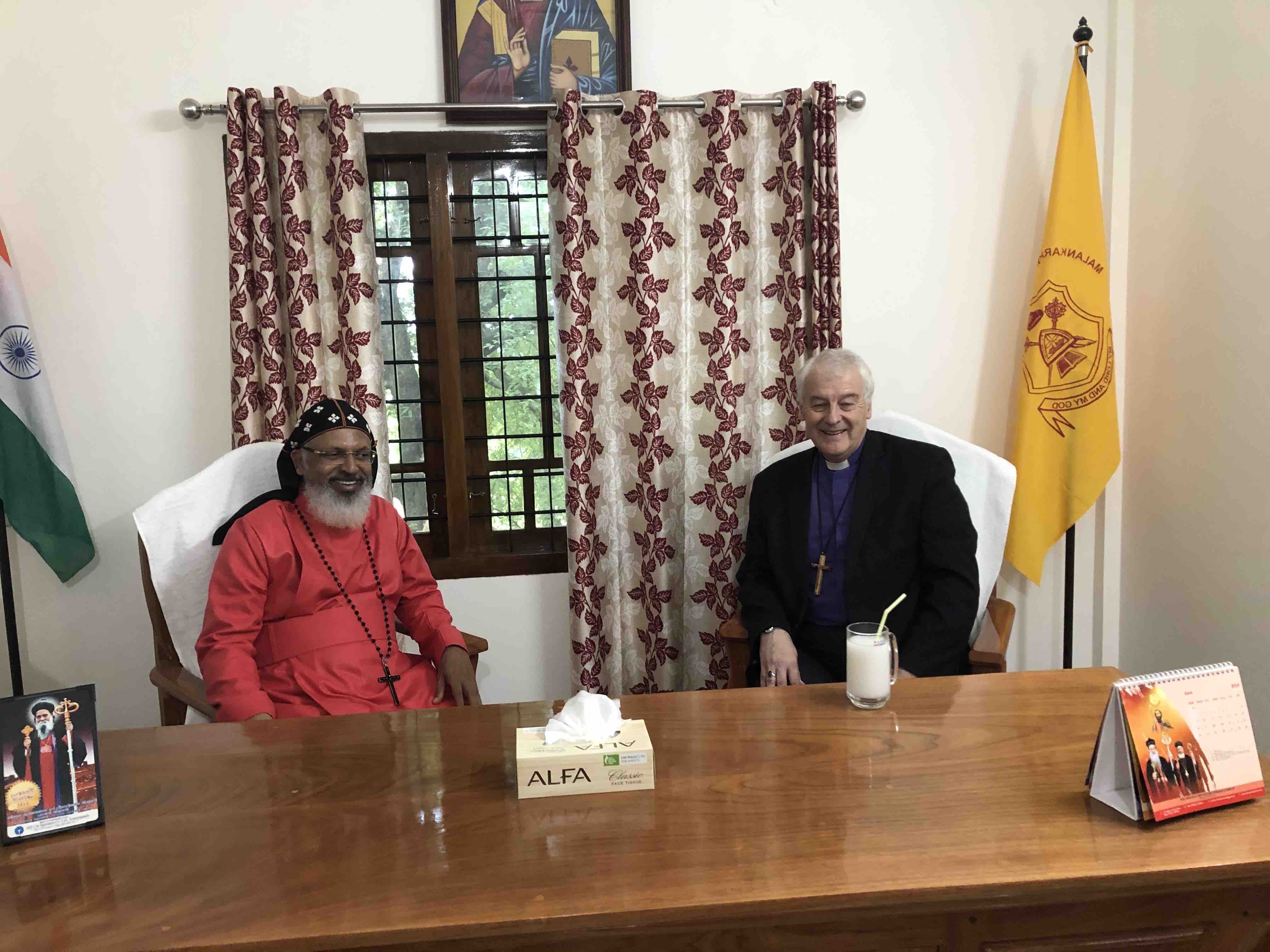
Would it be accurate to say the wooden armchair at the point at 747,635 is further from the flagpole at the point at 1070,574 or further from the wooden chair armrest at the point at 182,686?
the wooden chair armrest at the point at 182,686

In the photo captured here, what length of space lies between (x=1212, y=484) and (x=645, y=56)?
2.35 m

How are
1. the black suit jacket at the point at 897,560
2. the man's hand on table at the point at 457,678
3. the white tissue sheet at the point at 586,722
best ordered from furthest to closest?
the black suit jacket at the point at 897,560
the man's hand on table at the point at 457,678
the white tissue sheet at the point at 586,722

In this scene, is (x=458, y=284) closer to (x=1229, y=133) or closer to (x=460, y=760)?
(x=460, y=760)

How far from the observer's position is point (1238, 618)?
2785 mm

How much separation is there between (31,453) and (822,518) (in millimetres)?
2564

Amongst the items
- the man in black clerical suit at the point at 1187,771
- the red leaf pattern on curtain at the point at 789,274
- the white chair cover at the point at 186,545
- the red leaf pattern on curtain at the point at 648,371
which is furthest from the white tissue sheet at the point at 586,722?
the red leaf pattern on curtain at the point at 789,274

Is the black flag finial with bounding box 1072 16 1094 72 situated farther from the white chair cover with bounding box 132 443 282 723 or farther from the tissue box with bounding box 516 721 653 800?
the white chair cover with bounding box 132 443 282 723

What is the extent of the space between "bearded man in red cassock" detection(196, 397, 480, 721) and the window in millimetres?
734

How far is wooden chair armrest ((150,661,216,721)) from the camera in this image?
2279 millimetres

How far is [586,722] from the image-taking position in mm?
1481

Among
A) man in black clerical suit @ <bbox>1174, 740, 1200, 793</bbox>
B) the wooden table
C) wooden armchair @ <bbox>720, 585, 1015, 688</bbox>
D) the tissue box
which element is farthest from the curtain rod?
man in black clerical suit @ <bbox>1174, 740, 1200, 793</bbox>

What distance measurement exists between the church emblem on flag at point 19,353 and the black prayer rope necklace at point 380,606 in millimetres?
1190

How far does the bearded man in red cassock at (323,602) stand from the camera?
2322 mm

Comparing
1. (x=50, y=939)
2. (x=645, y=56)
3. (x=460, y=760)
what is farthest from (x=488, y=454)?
(x=50, y=939)
